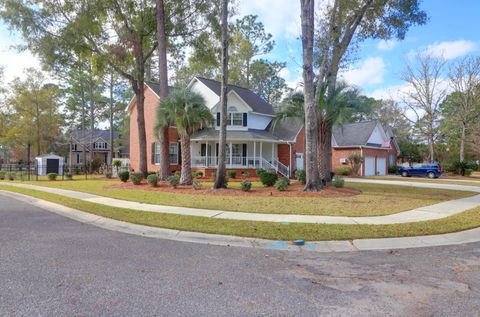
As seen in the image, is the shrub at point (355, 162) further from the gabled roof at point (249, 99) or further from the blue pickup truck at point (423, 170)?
the gabled roof at point (249, 99)

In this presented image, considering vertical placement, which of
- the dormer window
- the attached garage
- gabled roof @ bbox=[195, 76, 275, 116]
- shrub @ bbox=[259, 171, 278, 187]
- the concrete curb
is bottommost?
the concrete curb

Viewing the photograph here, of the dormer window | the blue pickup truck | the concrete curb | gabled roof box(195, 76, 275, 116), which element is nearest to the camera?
the concrete curb

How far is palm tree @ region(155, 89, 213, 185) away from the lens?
53.4 ft

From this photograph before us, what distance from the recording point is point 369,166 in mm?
32469

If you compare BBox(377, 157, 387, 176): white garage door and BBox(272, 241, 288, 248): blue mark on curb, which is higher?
BBox(377, 157, 387, 176): white garage door

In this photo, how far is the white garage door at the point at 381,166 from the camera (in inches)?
1341

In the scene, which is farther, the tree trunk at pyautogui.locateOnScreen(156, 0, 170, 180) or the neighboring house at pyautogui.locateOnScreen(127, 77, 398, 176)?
the neighboring house at pyautogui.locateOnScreen(127, 77, 398, 176)

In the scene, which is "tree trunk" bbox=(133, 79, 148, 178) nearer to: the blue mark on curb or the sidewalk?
the sidewalk

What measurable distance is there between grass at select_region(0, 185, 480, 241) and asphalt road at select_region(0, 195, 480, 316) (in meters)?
0.90

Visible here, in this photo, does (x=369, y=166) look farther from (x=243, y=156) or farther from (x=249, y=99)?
(x=249, y=99)

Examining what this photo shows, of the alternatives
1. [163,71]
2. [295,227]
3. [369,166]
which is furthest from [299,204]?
[369,166]

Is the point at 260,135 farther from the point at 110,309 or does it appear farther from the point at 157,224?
the point at 110,309

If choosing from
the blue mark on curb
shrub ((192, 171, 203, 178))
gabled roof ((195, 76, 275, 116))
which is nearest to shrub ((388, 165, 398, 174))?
gabled roof ((195, 76, 275, 116))

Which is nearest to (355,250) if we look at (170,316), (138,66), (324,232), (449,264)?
(324,232)
